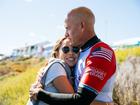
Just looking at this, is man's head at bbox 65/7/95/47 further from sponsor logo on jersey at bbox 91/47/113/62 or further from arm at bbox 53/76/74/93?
arm at bbox 53/76/74/93

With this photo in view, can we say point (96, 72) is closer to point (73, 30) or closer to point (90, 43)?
point (90, 43)

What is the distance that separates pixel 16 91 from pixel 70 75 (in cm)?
779

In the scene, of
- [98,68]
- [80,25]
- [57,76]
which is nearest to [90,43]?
[80,25]

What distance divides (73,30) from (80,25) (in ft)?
0.25

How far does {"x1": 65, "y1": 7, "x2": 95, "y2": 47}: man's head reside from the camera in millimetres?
3803

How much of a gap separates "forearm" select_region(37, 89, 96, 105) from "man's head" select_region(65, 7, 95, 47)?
1.63ft

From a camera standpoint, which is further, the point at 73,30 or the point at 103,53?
the point at 73,30

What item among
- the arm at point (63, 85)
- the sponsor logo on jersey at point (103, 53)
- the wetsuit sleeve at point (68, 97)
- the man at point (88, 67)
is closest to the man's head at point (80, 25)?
the man at point (88, 67)

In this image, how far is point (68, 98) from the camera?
3.60 metres

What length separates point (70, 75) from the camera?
395 cm

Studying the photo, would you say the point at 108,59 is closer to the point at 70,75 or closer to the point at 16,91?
the point at 70,75

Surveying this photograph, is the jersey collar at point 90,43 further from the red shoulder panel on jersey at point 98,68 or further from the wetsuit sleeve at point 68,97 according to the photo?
the wetsuit sleeve at point 68,97

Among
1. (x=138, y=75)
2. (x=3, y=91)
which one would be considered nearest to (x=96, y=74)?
(x=138, y=75)

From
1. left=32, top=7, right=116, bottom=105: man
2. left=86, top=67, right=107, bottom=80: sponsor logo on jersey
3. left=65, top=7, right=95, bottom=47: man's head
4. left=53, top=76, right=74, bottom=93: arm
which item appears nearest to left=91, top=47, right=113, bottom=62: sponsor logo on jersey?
left=32, top=7, right=116, bottom=105: man
